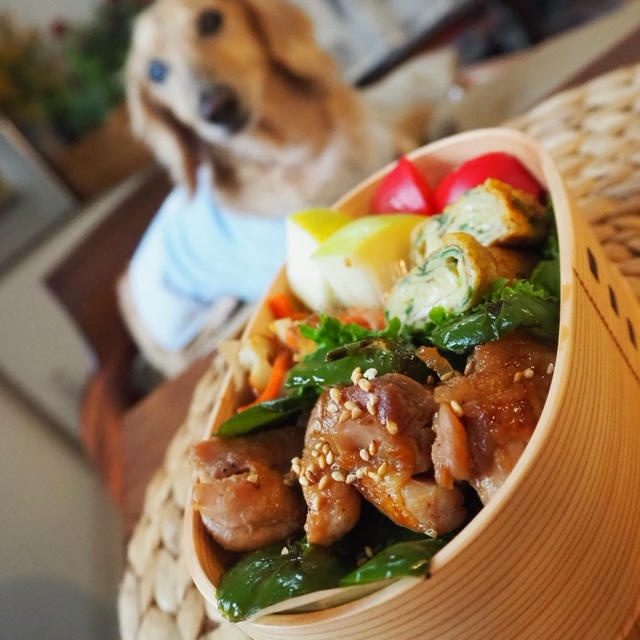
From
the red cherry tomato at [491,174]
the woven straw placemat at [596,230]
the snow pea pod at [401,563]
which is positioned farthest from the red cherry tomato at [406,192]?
the snow pea pod at [401,563]

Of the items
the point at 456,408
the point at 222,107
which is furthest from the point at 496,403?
the point at 222,107

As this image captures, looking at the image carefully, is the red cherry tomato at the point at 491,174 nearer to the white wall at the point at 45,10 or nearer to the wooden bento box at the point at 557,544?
the wooden bento box at the point at 557,544

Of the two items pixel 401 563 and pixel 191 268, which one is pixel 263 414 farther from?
pixel 191 268

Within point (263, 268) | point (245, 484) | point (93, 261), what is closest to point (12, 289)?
point (93, 261)

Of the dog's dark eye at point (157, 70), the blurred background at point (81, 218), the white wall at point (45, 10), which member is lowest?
the blurred background at point (81, 218)

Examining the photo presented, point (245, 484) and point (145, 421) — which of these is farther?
point (145, 421)

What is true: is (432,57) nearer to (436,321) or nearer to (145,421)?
(145,421)
